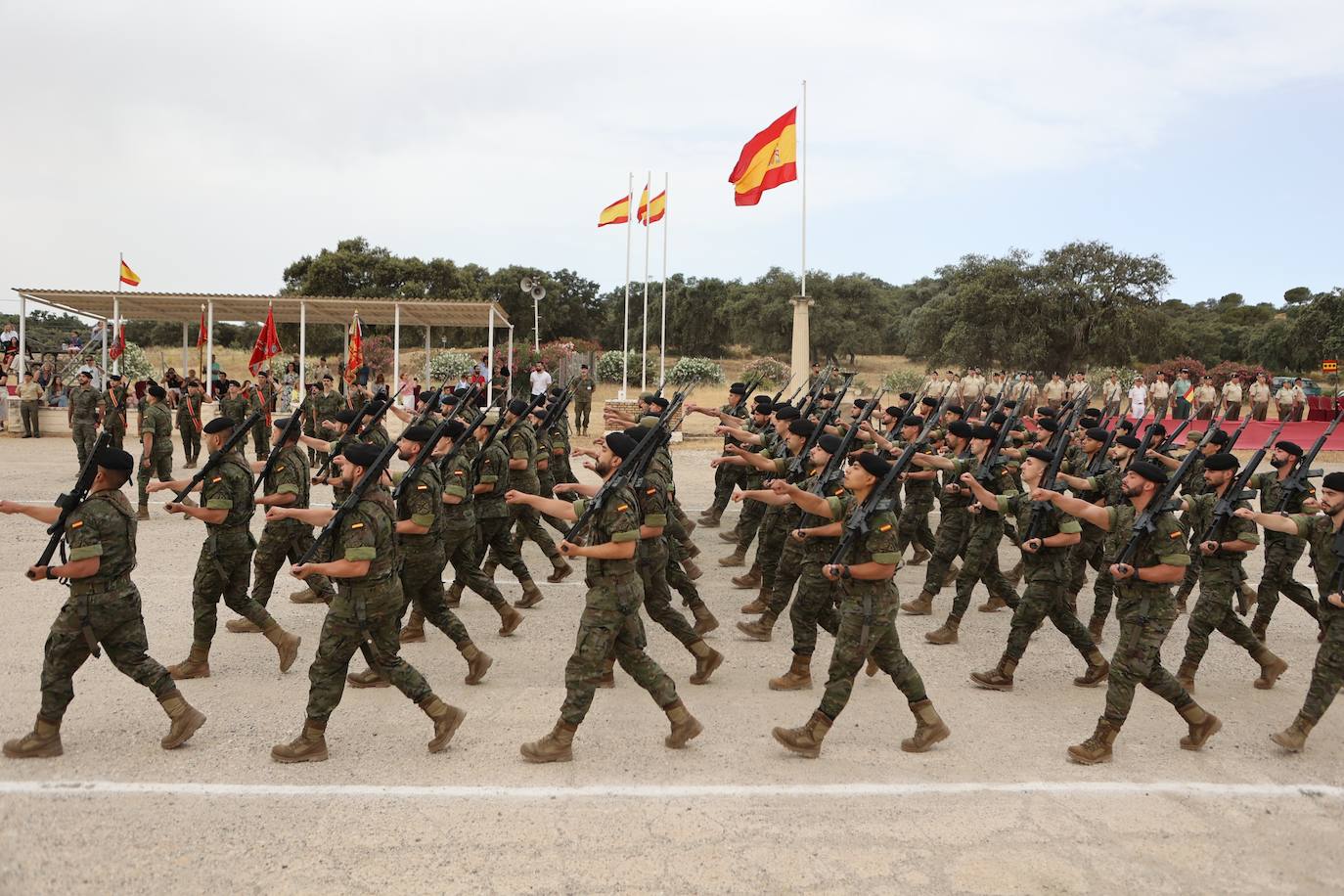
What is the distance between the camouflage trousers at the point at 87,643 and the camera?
208 inches

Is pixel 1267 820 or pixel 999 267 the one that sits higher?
pixel 999 267

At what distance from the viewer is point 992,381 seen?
36.7m

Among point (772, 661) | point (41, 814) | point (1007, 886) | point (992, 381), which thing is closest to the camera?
point (1007, 886)

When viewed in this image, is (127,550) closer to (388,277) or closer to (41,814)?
(41,814)

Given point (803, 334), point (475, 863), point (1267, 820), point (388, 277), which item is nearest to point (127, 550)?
point (475, 863)

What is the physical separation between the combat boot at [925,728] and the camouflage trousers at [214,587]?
4.54m

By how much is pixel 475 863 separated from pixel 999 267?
→ 44.8 meters

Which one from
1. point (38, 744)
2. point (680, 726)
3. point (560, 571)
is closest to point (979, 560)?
point (680, 726)

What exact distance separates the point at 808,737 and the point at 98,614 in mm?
4030

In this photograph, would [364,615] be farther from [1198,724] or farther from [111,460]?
[1198,724]

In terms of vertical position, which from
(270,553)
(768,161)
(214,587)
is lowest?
(214,587)

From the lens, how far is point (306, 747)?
5410 mm

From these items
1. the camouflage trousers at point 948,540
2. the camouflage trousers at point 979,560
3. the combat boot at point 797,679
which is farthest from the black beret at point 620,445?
the camouflage trousers at point 948,540

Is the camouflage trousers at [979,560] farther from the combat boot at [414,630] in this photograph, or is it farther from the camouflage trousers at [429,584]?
the combat boot at [414,630]
